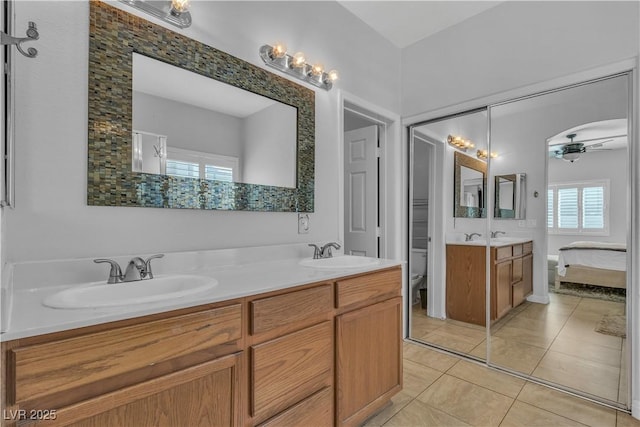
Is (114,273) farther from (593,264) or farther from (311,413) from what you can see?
(593,264)

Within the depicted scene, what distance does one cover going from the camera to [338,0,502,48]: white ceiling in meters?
2.38

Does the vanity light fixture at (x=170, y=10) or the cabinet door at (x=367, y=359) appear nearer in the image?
the vanity light fixture at (x=170, y=10)

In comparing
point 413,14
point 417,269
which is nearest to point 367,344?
point 417,269

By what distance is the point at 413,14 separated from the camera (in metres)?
2.51

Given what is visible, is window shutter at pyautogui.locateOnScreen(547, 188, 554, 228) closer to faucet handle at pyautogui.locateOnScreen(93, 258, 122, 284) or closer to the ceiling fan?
the ceiling fan

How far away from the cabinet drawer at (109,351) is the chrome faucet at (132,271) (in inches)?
16.9

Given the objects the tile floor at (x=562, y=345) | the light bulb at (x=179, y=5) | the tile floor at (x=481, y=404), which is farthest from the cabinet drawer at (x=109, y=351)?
the tile floor at (x=562, y=345)

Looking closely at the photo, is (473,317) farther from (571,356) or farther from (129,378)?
(129,378)

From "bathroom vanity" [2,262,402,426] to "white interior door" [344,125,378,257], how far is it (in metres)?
1.21

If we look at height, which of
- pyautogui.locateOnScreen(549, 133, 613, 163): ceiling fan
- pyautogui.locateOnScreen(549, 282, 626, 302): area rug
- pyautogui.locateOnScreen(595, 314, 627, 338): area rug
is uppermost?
pyautogui.locateOnScreen(549, 133, 613, 163): ceiling fan

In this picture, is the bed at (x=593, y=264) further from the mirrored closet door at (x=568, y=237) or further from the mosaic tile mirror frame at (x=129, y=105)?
the mosaic tile mirror frame at (x=129, y=105)

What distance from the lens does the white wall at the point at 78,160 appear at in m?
1.13

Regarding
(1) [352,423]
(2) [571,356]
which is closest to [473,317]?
(2) [571,356]

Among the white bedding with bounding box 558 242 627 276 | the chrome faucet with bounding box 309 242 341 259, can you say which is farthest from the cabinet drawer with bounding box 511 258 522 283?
the chrome faucet with bounding box 309 242 341 259
